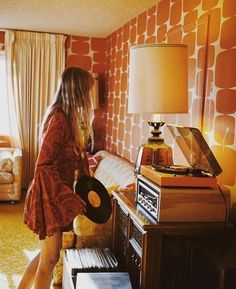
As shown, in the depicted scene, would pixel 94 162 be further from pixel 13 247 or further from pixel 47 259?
pixel 47 259

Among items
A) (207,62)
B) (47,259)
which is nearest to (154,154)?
(207,62)

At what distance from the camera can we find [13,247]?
339cm

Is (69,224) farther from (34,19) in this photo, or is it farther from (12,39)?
(12,39)

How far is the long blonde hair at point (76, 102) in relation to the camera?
6.72ft

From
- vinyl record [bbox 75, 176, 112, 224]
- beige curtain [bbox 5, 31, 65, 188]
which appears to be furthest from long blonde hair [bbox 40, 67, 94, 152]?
beige curtain [bbox 5, 31, 65, 188]

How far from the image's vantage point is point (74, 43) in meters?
5.53

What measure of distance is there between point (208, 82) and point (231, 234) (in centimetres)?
107

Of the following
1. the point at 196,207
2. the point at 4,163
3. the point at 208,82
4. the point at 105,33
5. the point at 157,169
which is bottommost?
the point at 4,163

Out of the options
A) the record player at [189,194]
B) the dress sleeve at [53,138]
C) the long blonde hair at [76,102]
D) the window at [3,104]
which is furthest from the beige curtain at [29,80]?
the record player at [189,194]

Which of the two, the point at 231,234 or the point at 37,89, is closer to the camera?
the point at 231,234

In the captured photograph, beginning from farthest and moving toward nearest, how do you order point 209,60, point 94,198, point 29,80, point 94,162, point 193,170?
point 29,80 → point 94,162 → point 209,60 → point 94,198 → point 193,170

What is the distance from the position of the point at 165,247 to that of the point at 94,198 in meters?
0.70

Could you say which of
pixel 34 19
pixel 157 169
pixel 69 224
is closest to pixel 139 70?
pixel 157 169

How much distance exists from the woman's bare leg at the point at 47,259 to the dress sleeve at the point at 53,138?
1.46ft
